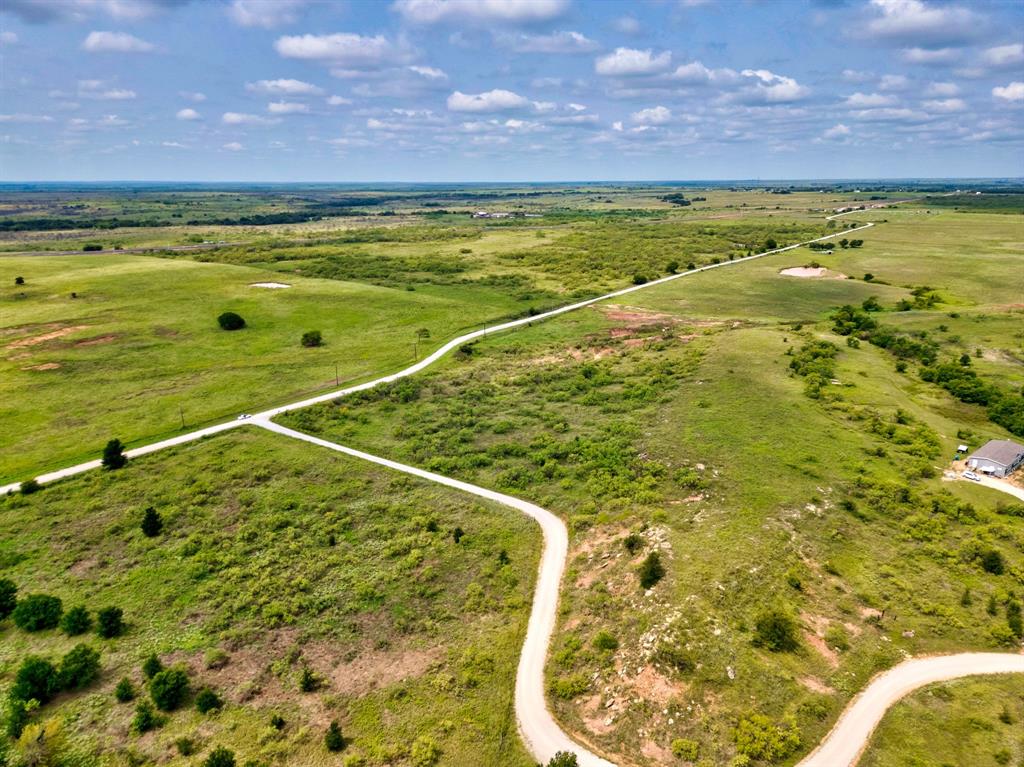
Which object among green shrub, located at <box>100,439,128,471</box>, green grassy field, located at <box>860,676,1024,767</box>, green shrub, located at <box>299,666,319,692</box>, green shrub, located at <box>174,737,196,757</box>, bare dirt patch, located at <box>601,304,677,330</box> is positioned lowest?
green shrub, located at <box>174,737,196,757</box>

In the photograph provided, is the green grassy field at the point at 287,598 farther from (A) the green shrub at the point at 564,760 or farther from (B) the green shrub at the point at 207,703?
(A) the green shrub at the point at 564,760

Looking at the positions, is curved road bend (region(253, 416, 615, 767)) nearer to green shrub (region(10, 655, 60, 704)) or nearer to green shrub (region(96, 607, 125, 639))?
green shrub (region(96, 607, 125, 639))

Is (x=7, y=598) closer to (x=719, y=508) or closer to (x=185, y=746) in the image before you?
(x=185, y=746)

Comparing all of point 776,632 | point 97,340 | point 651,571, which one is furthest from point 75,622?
point 97,340

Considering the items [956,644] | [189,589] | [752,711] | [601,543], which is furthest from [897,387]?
[189,589]

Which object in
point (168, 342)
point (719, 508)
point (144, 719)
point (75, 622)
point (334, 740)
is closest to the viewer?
point (334, 740)

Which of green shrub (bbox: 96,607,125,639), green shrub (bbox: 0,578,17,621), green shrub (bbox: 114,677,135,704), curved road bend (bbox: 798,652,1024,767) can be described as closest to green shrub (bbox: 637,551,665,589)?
curved road bend (bbox: 798,652,1024,767)

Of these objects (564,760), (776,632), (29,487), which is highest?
(29,487)
